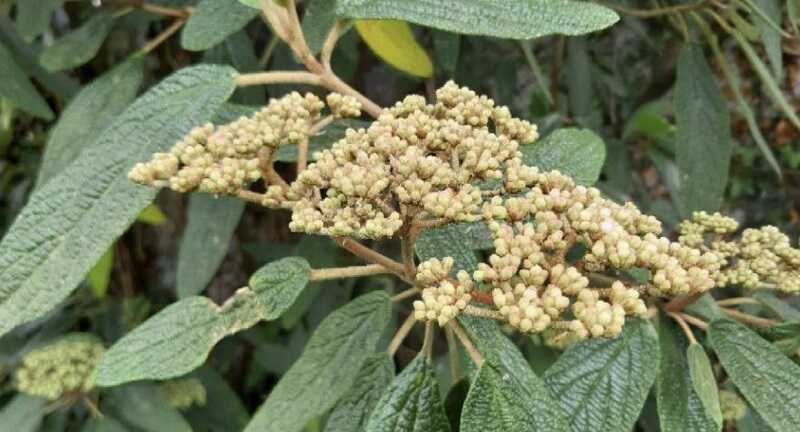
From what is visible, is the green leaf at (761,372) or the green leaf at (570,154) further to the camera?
the green leaf at (570,154)

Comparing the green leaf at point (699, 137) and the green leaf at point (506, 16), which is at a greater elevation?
the green leaf at point (506, 16)

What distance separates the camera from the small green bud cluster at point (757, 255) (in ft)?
2.67

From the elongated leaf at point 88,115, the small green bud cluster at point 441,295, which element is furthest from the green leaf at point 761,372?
the elongated leaf at point 88,115

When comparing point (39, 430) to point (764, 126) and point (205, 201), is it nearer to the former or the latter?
point (205, 201)

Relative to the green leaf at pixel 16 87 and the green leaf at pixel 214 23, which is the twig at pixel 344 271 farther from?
the green leaf at pixel 16 87

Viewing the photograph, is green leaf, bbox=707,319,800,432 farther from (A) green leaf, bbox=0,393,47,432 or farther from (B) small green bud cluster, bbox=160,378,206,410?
(A) green leaf, bbox=0,393,47,432

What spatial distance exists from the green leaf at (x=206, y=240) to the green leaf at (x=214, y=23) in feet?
0.97

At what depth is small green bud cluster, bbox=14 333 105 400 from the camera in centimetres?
128

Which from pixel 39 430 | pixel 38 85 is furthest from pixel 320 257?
pixel 38 85

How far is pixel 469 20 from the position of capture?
31.5 inches

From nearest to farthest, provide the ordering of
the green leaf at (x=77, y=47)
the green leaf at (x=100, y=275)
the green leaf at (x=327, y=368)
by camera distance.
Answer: the green leaf at (x=327, y=368)
the green leaf at (x=77, y=47)
the green leaf at (x=100, y=275)

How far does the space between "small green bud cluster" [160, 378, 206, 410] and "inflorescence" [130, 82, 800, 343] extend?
82 cm

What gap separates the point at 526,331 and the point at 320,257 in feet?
3.53

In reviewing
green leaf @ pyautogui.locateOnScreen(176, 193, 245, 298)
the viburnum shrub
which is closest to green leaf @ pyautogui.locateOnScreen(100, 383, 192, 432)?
green leaf @ pyautogui.locateOnScreen(176, 193, 245, 298)
